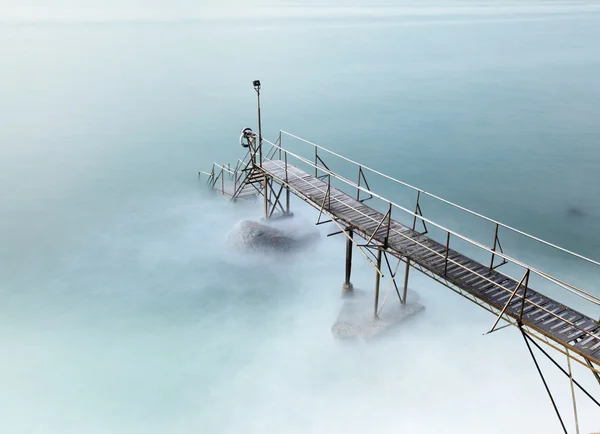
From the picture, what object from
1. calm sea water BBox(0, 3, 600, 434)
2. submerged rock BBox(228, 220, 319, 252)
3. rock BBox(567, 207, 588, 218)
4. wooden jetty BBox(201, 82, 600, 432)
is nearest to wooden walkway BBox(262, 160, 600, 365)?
wooden jetty BBox(201, 82, 600, 432)

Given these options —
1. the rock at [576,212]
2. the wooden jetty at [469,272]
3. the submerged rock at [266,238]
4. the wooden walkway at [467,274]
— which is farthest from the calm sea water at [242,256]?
the wooden walkway at [467,274]

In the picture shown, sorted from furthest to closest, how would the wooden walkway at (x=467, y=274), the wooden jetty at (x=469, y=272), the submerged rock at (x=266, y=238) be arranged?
the submerged rock at (x=266, y=238), the wooden walkway at (x=467, y=274), the wooden jetty at (x=469, y=272)

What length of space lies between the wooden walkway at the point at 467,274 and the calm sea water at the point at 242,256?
434 centimetres

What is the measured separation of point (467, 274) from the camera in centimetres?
1759

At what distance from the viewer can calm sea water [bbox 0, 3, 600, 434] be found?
771 inches

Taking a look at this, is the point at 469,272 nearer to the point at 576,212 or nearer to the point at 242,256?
the point at 242,256

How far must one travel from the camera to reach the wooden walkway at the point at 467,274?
1473cm

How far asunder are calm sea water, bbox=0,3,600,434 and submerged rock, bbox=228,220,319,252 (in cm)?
59

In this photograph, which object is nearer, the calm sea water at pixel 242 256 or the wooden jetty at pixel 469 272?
the wooden jetty at pixel 469 272

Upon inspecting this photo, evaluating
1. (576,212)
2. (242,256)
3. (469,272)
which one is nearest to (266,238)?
(242,256)

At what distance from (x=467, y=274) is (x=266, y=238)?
12460 mm

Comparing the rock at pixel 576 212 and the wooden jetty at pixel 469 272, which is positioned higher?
the wooden jetty at pixel 469 272

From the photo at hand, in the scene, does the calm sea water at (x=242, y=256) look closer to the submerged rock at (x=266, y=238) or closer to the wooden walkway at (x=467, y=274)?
the submerged rock at (x=266, y=238)

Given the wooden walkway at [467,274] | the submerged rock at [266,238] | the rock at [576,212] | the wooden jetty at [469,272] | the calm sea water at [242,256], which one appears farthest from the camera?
the rock at [576,212]
